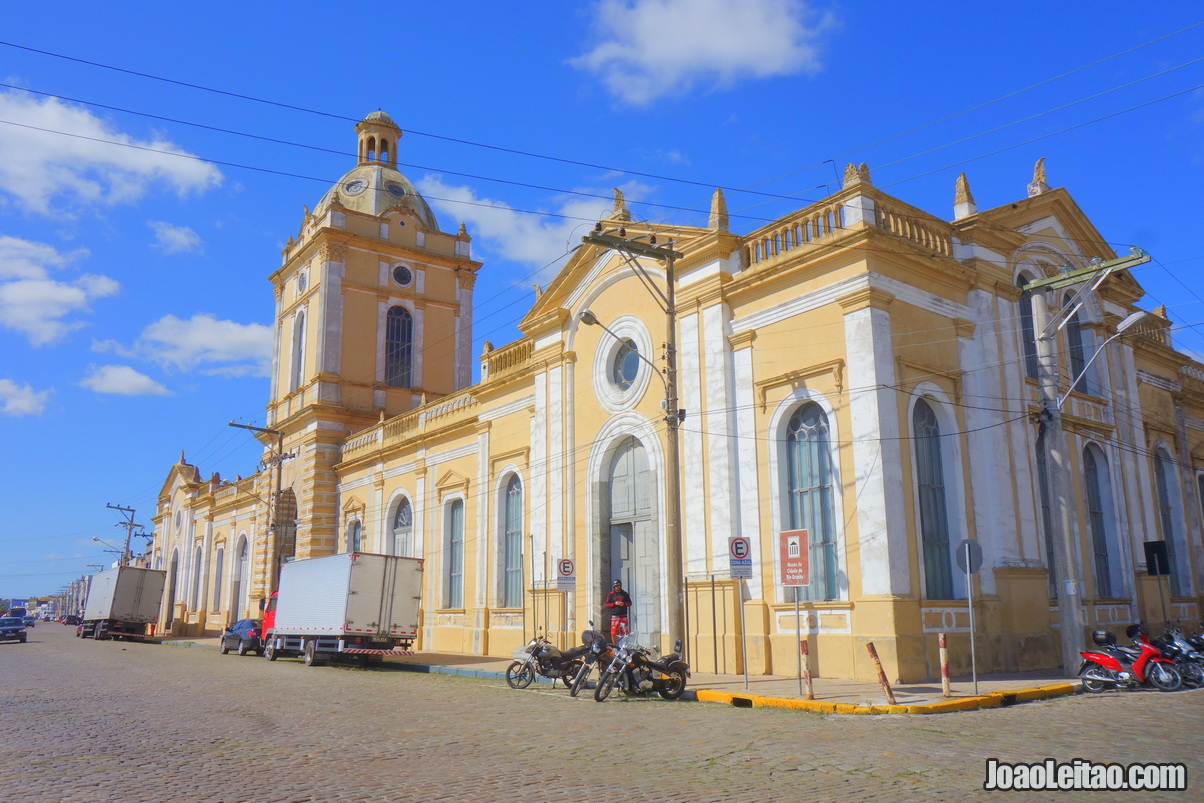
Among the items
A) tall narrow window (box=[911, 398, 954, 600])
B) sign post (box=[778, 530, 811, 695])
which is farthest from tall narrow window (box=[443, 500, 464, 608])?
sign post (box=[778, 530, 811, 695])

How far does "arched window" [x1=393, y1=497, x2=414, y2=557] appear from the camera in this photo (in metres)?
32.1

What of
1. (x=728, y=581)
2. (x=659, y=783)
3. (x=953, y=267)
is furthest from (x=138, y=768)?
(x=953, y=267)

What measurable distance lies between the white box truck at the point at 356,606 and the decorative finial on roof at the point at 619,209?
35.7 ft

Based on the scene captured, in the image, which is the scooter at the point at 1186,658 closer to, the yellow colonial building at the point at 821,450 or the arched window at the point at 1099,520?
the yellow colonial building at the point at 821,450

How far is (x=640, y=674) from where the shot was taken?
15219 millimetres

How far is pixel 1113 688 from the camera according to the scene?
580 inches

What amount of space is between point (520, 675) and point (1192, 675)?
37.5 feet

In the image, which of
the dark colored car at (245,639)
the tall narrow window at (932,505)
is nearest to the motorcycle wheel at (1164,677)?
the tall narrow window at (932,505)

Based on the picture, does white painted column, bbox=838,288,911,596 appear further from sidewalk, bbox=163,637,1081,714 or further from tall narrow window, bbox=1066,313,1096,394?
tall narrow window, bbox=1066,313,1096,394

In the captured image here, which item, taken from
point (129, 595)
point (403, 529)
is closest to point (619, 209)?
point (403, 529)

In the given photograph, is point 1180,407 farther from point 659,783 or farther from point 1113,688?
point 659,783

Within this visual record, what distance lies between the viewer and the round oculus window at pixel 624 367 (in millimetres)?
22516

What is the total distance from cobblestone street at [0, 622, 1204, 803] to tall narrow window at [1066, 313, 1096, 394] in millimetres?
10495

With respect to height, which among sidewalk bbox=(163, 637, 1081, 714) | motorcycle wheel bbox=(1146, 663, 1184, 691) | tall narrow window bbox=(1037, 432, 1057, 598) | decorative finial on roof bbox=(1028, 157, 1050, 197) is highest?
decorative finial on roof bbox=(1028, 157, 1050, 197)
